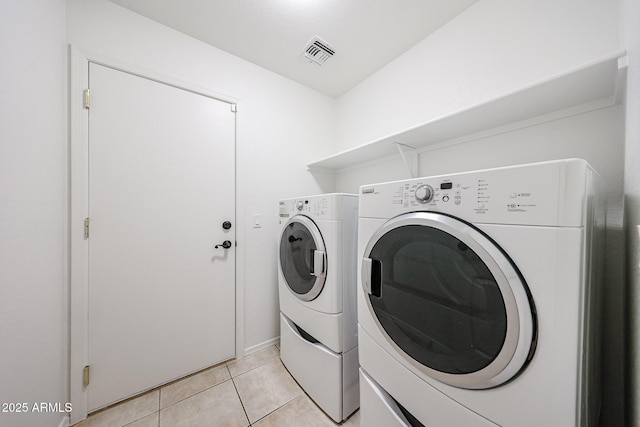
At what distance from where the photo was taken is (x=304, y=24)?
1.43m

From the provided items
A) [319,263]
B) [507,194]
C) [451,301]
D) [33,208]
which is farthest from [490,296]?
[33,208]

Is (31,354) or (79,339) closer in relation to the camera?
(31,354)

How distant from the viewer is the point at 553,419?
1.65ft

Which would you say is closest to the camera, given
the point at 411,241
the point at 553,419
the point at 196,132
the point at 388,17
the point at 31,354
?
the point at 553,419

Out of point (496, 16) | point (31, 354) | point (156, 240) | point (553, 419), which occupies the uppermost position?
point (496, 16)

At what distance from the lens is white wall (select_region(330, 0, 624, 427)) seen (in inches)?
34.9

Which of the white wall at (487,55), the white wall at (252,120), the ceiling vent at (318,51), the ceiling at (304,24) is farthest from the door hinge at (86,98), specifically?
the white wall at (487,55)

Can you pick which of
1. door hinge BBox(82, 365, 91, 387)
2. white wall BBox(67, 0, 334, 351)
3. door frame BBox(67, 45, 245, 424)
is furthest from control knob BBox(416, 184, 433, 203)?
door hinge BBox(82, 365, 91, 387)

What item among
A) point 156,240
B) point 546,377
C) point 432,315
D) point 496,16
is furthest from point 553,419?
point 156,240

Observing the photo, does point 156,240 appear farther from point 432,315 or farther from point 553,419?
point 553,419

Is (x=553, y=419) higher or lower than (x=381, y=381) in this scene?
higher

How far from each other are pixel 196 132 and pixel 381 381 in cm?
186

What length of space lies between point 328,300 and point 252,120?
1548mm

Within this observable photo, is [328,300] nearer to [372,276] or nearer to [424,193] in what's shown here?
[372,276]
